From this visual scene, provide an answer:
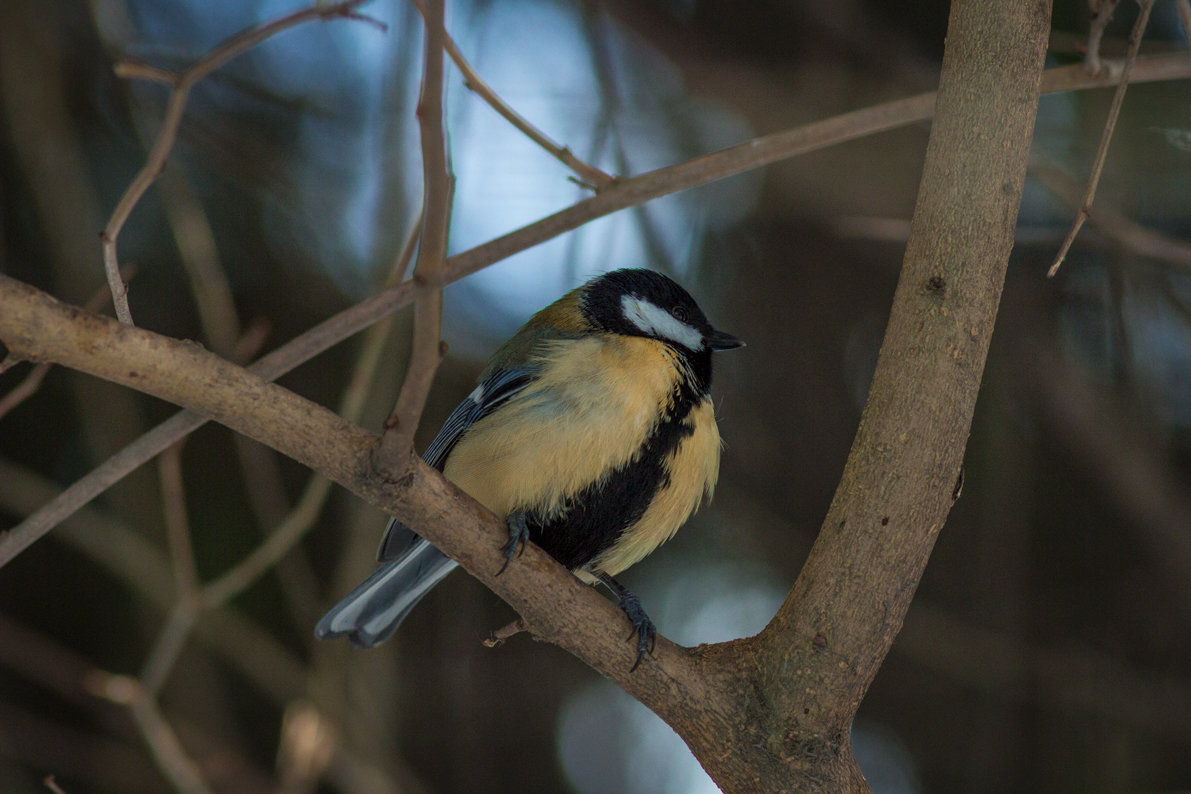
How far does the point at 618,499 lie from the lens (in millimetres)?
2049

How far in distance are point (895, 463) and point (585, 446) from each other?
656 mm

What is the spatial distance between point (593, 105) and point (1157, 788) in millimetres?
2937

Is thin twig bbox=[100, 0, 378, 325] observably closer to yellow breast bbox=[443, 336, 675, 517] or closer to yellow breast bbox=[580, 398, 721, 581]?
yellow breast bbox=[443, 336, 675, 517]

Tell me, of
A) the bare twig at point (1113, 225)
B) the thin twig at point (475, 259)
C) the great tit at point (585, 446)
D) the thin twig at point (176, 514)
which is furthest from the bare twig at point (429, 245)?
the bare twig at point (1113, 225)

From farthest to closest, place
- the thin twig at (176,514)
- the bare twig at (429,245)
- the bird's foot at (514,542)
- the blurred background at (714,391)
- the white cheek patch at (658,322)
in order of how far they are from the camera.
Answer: the blurred background at (714,391) → the white cheek patch at (658,322) → the thin twig at (176,514) → the bird's foot at (514,542) → the bare twig at (429,245)

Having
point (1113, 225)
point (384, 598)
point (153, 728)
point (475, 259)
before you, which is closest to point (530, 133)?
point (475, 259)

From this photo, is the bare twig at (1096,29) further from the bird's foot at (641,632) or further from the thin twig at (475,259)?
the bird's foot at (641,632)

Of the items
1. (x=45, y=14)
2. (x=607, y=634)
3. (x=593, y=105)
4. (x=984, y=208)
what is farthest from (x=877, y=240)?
(x=45, y=14)

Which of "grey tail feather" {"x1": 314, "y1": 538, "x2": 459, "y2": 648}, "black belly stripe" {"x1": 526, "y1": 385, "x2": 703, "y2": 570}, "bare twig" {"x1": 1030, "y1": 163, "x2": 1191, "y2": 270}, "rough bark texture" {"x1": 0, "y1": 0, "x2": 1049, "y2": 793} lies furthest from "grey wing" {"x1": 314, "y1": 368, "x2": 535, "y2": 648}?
"bare twig" {"x1": 1030, "y1": 163, "x2": 1191, "y2": 270}

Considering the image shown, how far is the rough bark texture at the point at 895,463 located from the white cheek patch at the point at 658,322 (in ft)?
2.68

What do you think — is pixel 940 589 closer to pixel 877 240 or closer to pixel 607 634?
pixel 877 240

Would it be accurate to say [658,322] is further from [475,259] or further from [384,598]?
[475,259]

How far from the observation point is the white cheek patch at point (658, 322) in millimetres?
2348

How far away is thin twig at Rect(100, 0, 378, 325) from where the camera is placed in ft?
4.53
